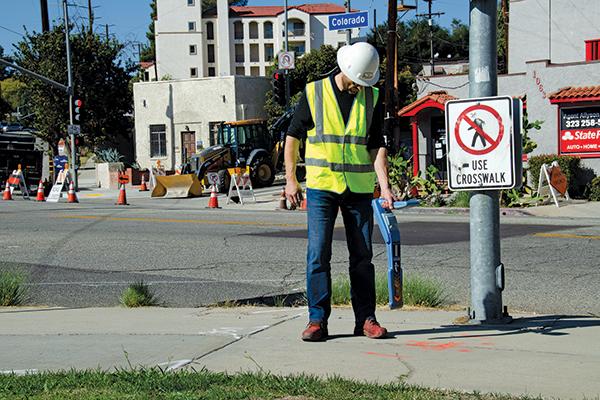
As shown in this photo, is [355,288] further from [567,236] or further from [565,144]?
[565,144]

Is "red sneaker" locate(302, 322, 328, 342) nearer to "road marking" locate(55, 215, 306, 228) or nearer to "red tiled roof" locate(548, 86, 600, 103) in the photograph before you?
"road marking" locate(55, 215, 306, 228)

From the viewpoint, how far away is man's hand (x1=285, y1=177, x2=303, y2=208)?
6.84 m

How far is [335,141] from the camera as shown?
6734mm

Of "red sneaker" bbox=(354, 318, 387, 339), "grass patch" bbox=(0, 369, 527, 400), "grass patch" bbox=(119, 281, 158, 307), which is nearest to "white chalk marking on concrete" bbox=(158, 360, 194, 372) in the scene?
"grass patch" bbox=(0, 369, 527, 400)

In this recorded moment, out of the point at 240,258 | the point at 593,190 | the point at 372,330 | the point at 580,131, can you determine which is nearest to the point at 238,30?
the point at 580,131

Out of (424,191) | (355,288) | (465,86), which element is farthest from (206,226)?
(465,86)

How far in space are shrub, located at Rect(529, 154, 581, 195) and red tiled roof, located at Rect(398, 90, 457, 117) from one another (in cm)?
422

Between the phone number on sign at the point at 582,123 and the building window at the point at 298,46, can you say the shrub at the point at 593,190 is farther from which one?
the building window at the point at 298,46

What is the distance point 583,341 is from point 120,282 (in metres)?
6.57

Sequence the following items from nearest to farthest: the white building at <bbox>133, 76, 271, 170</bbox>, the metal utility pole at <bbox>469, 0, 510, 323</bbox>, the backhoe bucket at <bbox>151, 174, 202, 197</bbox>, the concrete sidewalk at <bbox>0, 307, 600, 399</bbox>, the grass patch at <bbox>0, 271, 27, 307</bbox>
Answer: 1. the concrete sidewalk at <bbox>0, 307, 600, 399</bbox>
2. the metal utility pole at <bbox>469, 0, 510, 323</bbox>
3. the grass patch at <bbox>0, 271, 27, 307</bbox>
4. the backhoe bucket at <bbox>151, 174, 202, 197</bbox>
5. the white building at <bbox>133, 76, 271, 170</bbox>

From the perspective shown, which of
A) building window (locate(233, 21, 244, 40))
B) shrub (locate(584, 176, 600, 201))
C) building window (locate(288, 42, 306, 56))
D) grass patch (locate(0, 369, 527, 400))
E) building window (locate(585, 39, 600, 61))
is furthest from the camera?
building window (locate(233, 21, 244, 40))

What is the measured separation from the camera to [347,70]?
21.6 feet

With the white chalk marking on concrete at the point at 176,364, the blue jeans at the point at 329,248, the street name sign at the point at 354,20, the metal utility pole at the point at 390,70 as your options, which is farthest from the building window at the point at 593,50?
the white chalk marking on concrete at the point at 176,364

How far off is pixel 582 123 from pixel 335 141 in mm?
22236
